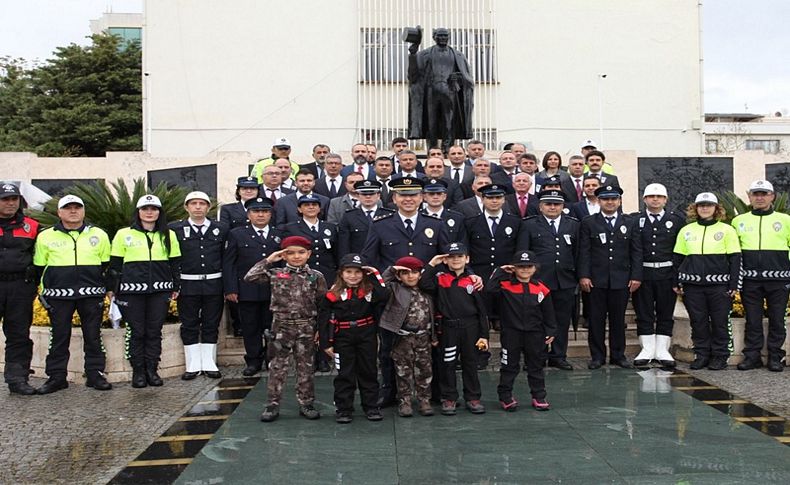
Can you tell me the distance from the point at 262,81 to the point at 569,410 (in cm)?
2054

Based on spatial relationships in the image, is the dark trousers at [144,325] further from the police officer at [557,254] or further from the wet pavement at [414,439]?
the police officer at [557,254]

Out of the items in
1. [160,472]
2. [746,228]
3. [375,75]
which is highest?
[375,75]

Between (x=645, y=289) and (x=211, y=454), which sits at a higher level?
(x=645, y=289)

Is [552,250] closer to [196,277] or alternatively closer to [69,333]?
[196,277]

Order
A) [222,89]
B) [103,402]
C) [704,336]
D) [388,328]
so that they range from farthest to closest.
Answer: [222,89] → [704,336] → [103,402] → [388,328]

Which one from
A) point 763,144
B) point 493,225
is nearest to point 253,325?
point 493,225

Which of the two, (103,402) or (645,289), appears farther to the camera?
(645,289)

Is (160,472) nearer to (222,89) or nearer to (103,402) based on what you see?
(103,402)

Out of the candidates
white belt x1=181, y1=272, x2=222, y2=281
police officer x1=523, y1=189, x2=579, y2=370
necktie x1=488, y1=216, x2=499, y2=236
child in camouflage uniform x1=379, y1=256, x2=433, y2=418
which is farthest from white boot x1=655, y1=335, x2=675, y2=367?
white belt x1=181, y1=272, x2=222, y2=281

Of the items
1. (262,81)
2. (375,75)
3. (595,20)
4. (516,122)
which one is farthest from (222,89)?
(595,20)

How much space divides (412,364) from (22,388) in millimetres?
3897

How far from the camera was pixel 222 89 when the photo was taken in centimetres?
2497

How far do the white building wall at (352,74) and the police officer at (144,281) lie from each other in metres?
17.5

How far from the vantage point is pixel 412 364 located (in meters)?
6.45
